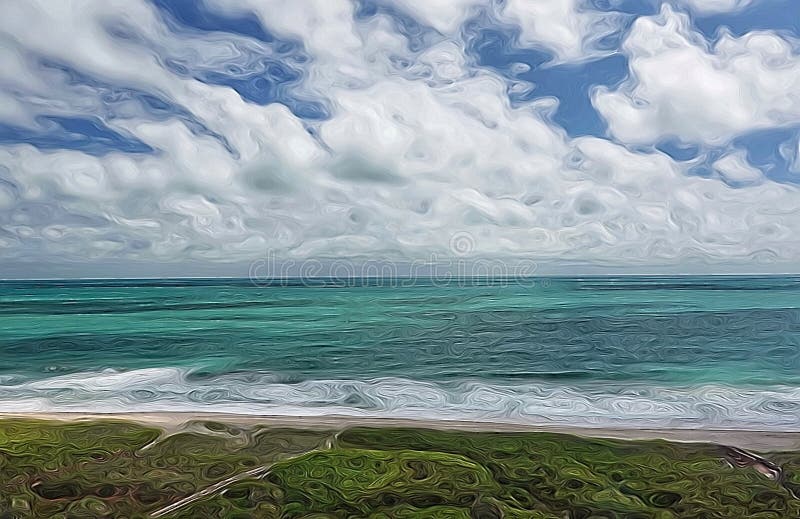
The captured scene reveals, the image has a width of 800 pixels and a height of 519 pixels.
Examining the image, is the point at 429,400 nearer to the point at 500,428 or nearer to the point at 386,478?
the point at 500,428

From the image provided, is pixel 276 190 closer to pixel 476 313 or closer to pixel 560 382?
pixel 560 382

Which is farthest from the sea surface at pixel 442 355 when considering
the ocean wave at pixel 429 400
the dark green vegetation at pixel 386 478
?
the dark green vegetation at pixel 386 478

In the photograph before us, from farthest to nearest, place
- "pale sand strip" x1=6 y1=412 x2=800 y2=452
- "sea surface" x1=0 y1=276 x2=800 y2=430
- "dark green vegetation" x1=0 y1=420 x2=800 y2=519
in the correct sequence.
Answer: "sea surface" x1=0 y1=276 x2=800 y2=430, "pale sand strip" x1=6 y1=412 x2=800 y2=452, "dark green vegetation" x1=0 y1=420 x2=800 y2=519

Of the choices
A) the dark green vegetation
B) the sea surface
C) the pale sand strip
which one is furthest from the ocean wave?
the dark green vegetation

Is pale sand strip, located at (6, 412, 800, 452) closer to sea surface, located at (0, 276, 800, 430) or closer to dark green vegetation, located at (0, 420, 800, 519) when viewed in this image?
dark green vegetation, located at (0, 420, 800, 519)

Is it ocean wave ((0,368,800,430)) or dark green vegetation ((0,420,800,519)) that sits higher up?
dark green vegetation ((0,420,800,519))

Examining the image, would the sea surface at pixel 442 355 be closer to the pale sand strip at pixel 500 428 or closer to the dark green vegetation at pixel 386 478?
the pale sand strip at pixel 500 428
